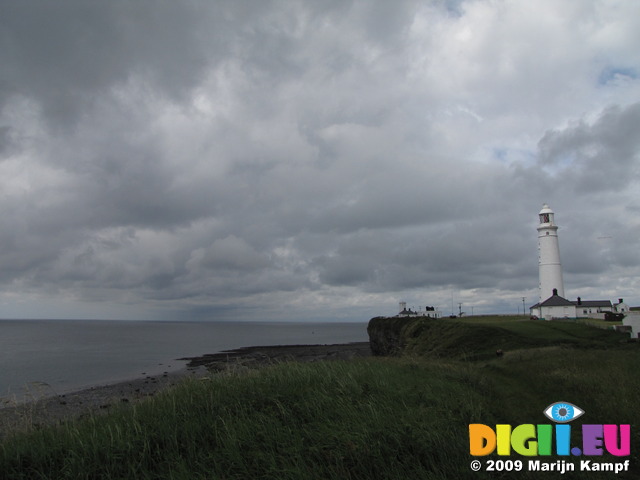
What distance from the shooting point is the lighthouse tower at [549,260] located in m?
62.8

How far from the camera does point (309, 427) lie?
9.20 m

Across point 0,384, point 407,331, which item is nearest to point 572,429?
point 407,331

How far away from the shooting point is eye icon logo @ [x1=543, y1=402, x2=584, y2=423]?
36.7 feet

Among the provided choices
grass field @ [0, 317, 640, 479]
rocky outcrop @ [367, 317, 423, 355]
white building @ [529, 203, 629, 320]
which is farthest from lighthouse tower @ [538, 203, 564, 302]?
grass field @ [0, 317, 640, 479]

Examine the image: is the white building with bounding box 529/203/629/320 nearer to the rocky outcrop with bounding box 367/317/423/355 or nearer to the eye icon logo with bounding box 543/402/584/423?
the rocky outcrop with bounding box 367/317/423/355

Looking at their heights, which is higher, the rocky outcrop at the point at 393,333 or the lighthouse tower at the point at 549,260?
the lighthouse tower at the point at 549,260

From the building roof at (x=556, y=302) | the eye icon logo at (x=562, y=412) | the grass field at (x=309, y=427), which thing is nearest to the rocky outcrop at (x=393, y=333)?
the building roof at (x=556, y=302)

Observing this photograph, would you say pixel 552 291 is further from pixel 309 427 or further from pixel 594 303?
pixel 309 427

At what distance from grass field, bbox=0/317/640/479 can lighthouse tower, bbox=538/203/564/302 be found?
53.0m

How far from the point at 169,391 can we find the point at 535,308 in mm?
59237

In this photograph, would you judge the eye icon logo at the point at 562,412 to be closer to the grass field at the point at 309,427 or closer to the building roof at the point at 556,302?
the grass field at the point at 309,427

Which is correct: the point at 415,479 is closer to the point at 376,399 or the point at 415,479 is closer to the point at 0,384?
the point at 376,399

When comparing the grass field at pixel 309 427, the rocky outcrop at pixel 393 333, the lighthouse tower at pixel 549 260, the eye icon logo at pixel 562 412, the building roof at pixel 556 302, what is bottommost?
the rocky outcrop at pixel 393 333

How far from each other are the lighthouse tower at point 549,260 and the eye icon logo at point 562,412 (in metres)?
56.6
